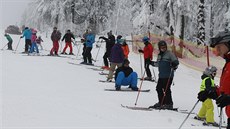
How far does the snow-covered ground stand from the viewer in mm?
7387

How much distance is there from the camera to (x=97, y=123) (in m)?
7.49

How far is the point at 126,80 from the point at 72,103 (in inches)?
150

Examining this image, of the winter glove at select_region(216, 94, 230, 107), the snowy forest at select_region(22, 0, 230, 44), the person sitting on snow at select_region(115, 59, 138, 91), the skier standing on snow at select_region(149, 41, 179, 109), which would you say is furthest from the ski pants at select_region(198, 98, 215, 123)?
the snowy forest at select_region(22, 0, 230, 44)

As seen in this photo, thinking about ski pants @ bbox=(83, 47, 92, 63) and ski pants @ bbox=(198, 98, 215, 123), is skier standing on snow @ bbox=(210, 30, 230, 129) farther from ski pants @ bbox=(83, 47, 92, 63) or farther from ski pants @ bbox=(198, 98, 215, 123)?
ski pants @ bbox=(83, 47, 92, 63)

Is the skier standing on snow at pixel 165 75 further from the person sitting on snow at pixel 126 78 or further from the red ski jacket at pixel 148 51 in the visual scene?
the red ski jacket at pixel 148 51

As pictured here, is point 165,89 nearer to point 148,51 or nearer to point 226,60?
point 148,51

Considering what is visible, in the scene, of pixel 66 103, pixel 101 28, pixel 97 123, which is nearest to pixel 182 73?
pixel 66 103

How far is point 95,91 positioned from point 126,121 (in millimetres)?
3860

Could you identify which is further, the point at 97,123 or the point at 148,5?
the point at 148,5

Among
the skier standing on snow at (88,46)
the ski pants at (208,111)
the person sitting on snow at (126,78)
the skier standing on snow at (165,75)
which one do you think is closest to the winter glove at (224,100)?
the ski pants at (208,111)

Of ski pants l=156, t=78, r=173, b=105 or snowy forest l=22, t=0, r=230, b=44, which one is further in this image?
snowy forest l=22, t=0, r=230, b=44

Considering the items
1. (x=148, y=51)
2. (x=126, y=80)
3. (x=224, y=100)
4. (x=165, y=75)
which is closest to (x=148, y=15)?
(x=148, y=51)

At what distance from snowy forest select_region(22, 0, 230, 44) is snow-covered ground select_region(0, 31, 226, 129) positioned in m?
5.07

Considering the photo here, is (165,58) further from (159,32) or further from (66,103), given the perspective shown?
(159,32)
